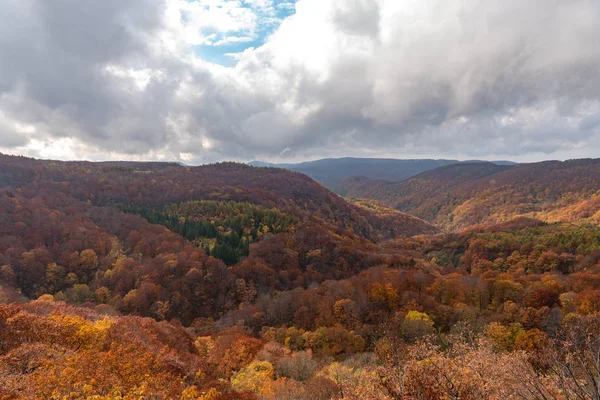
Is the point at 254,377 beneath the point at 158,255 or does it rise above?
above

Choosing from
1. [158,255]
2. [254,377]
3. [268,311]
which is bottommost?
[268,311]

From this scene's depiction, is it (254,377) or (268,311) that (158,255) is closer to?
(268,311)

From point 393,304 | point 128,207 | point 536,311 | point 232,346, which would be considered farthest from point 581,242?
point 128,207

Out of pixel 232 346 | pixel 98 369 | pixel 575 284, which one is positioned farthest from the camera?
pixel 575 284

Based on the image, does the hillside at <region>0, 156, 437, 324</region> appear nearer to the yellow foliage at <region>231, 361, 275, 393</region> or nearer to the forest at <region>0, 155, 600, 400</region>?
the forest at <region>0, 155, 600, 400</region>

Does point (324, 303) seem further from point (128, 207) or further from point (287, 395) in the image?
point (128, 207)

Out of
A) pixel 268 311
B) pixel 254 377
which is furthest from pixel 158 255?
pixel 254 377

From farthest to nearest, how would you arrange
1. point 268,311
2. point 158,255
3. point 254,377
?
point 158,255
point 268,311
point 254,377

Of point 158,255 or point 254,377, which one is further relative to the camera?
point 158,255

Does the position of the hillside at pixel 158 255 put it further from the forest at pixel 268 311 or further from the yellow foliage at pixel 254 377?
the yellow foliage at pixel 254 377
